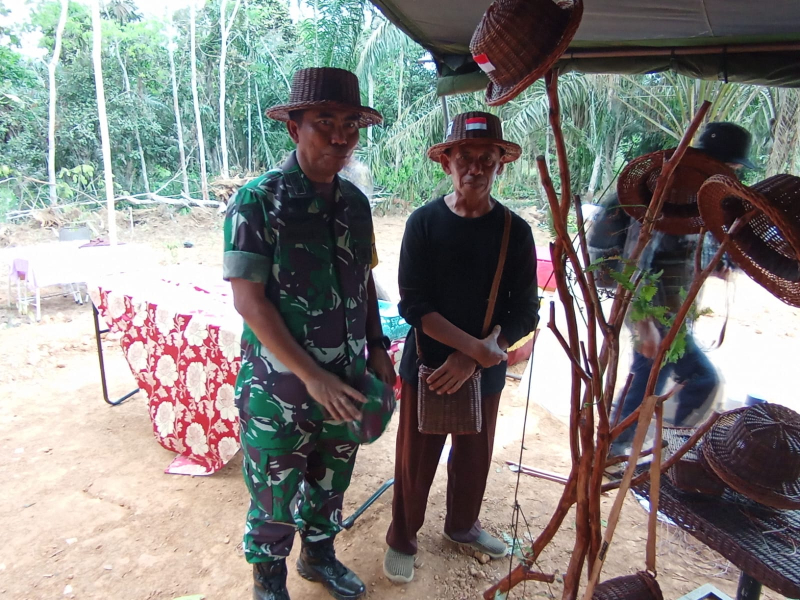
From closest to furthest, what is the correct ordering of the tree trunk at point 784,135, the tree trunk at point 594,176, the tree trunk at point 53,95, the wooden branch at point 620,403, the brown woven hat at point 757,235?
the brown woven hat at point 757,235 < the wooden branch at point 620,403 < the tree trunk at point 784,135 < the tree trunk at point 53,95 < the tree trunk at point 594,176

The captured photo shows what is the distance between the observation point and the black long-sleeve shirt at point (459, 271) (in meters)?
1.97

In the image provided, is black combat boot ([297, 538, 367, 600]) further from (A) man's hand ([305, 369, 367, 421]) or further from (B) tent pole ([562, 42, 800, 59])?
(B) tent pole ([562, 42, 800, 59])

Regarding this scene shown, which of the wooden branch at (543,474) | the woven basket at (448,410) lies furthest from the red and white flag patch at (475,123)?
the wooden branch at (543,474)

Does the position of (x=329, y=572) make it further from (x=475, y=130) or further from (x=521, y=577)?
(x=475, y=130)

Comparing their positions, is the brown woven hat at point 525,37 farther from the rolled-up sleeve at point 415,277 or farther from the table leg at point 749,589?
the table leg at point 749,589

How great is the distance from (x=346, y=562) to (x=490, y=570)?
643mm

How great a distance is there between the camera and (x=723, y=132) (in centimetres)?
255

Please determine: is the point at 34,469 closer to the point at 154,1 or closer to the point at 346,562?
the point at 346,562

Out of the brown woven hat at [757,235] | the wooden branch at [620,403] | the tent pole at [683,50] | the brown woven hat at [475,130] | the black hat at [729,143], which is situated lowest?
the wooden branch at [620,403]

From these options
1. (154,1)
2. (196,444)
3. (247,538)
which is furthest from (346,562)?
(154,1)

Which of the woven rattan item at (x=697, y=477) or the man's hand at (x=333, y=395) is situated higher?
the man's hand at (x=333, y=395)

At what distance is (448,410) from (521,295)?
0.54 m

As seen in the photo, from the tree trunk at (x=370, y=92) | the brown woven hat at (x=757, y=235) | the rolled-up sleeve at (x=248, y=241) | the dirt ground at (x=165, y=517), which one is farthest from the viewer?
the tree trunk at (x=370, y=92)

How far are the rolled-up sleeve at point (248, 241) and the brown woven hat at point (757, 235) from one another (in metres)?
1.19
